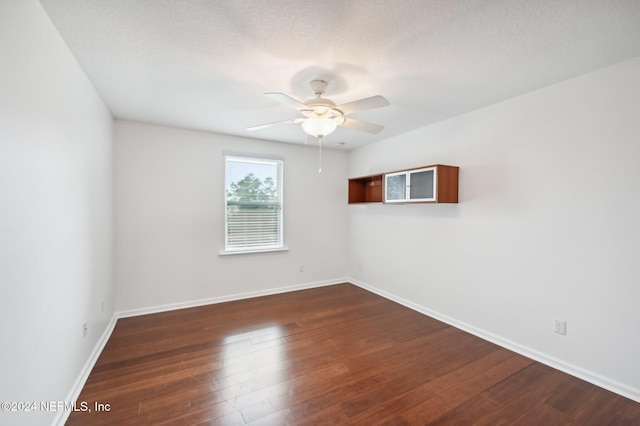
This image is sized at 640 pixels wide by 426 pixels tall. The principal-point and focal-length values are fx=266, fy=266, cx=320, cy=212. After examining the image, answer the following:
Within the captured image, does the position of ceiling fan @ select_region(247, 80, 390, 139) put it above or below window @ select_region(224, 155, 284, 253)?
above

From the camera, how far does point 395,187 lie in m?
3.62

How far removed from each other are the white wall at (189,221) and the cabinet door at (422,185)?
1.82 m

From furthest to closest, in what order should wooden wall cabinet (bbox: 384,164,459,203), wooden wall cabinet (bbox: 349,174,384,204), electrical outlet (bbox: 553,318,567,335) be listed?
wooden wall cabinet (bbox: 349,174,384,204), wooden wall cabinet (bbox: 384,164,459,203), electrical outlet (bbox: 553,318,567,335)

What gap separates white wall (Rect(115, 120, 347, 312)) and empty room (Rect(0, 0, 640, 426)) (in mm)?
30

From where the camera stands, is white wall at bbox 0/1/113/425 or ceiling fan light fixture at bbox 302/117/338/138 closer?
white wall at bbox 0/1/113/425

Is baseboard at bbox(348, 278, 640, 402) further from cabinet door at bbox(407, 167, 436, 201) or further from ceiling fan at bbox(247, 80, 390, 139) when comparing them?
ceiling fan at bbox(247, 80, 390, 139)

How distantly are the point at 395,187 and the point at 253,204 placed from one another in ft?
7.11

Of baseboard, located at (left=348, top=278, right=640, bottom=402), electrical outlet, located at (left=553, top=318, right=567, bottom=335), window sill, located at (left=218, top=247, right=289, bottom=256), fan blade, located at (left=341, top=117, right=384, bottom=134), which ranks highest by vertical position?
fan blade, located at (left=341, top=117, right=384, bottom=134)

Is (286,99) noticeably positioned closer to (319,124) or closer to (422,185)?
(319,124)

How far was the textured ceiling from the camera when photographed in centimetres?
148

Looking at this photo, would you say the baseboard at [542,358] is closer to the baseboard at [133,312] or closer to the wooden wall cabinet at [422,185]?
the wooden wall cabinet at [422,185]

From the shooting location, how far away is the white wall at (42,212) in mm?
1181

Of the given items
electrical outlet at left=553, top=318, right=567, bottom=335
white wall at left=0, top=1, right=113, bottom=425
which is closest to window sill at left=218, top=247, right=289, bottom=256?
white wall at left=0, top=1, right=113, bottom=425

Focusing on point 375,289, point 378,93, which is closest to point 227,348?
point 375,289
